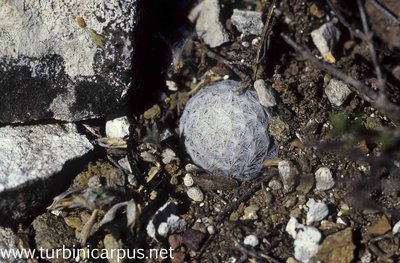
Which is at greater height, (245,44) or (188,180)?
(245,44)

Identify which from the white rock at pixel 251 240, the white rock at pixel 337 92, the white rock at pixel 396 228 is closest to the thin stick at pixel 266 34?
the white rock at pixel 337 92

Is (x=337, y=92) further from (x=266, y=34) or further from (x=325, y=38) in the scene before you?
(x=266, y=34)

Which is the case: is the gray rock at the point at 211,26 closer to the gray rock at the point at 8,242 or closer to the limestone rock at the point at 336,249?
the limestone rock at the point at 336,249

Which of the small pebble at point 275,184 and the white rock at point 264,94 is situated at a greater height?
the white rock at point 264,94

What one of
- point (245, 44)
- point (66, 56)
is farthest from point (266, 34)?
point (66, 56)

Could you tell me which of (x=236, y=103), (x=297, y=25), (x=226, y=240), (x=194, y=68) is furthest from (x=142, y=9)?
(x=226, y=240)
